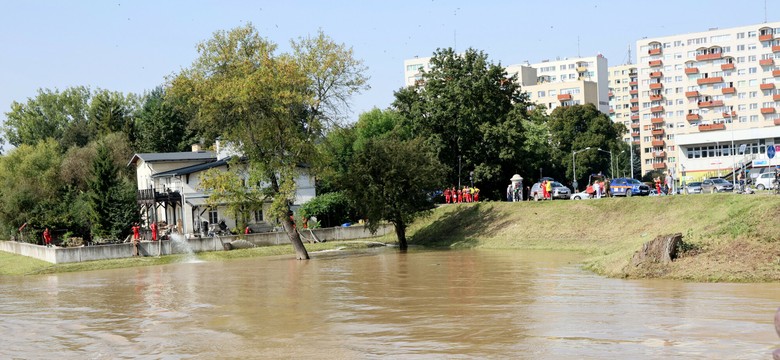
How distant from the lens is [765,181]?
53.7 meters

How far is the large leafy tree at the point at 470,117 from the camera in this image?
65.9m

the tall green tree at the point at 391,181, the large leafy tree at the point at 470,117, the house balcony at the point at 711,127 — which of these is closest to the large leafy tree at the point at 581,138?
the house balcony at the point at 711,127

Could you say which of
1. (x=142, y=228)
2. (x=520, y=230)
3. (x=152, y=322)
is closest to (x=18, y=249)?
(x=142, y=228)

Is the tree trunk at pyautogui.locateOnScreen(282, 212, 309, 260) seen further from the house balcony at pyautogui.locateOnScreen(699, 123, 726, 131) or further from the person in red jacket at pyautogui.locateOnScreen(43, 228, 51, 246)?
the house balcony at pyautogui.locateOnScreen(699, 123, 726, 131)

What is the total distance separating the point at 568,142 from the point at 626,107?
262 feet

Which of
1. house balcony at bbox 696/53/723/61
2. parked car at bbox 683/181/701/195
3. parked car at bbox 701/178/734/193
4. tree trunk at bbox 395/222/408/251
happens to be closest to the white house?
tree trunk at bbox 395/222/408/251

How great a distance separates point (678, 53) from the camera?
5413 inches

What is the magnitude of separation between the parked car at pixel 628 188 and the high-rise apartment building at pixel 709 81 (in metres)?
67.6

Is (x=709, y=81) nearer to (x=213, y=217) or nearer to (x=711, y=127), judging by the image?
(x=711, y=127)

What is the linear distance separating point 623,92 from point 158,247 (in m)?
156

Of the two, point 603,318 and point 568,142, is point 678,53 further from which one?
point 603,318

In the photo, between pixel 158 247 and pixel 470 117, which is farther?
pixel 470 117

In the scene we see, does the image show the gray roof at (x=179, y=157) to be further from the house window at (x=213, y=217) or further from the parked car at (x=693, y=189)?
the parked car at (x=693, y=189)

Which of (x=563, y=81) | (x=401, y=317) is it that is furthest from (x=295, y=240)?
(x=563, y=81)
